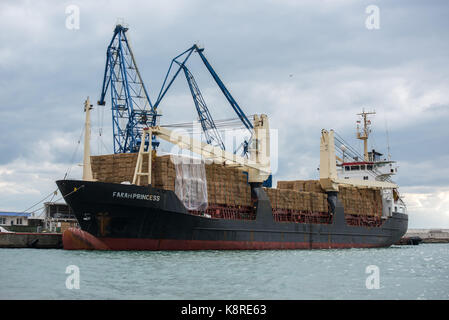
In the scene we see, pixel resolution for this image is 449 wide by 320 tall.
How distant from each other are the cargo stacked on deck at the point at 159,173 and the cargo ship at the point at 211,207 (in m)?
0.06

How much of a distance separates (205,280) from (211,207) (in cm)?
1662

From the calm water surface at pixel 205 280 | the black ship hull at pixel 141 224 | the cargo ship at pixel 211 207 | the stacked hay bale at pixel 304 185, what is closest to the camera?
the calm water surface at pixel 205 280

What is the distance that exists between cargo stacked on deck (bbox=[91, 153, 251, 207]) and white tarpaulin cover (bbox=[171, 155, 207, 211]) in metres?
0.40

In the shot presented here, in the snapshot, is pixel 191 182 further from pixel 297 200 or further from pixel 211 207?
pixel 297 200

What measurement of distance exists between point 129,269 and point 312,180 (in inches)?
1174

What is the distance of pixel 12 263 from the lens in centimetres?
2184

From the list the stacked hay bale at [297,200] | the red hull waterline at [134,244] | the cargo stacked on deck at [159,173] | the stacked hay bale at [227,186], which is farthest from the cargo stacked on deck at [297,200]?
the red hull waterline at [134,244]

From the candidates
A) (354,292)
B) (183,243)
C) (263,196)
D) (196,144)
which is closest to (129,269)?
(354,292)

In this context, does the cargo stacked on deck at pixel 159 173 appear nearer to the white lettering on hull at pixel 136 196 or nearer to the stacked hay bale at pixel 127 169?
the stacked hay bale at pixel 127 169

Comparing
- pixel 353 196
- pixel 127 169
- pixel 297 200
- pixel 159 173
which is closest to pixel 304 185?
pixel 297 200

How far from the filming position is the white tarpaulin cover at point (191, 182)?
31.8m

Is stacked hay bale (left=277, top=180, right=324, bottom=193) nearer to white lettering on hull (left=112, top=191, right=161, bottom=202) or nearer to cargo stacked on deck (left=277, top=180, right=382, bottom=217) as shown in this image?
cargo stacked on deck (left=277, top=180, right=382, bottom=217)

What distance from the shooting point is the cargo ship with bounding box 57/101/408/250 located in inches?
1112

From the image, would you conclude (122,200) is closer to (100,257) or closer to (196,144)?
(100,257)
